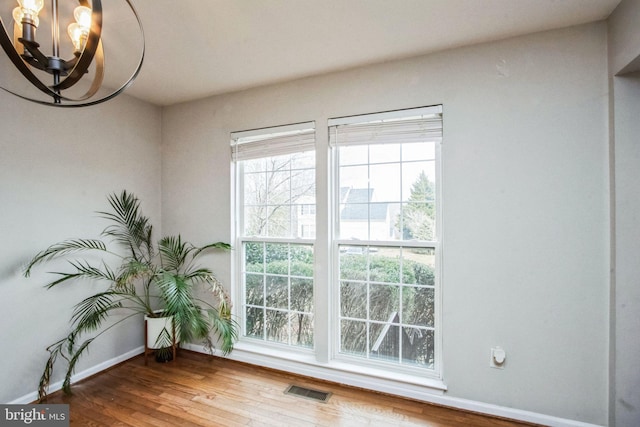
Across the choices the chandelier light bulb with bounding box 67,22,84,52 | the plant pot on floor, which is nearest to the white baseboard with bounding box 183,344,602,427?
the plant pot on floor

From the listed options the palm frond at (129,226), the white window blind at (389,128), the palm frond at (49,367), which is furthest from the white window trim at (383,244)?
the palm frond at (49,367)

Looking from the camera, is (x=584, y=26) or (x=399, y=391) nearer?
(x=584, y=26)

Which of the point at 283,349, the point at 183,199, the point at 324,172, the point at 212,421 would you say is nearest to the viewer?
the point at 212,421

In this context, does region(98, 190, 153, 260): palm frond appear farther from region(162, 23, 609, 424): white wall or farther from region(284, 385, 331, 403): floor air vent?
region(162, 23, 609, 424): white wall

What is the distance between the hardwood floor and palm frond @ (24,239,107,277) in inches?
41.4

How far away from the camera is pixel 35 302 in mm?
2303

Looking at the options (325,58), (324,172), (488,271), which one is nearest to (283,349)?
(324,172)

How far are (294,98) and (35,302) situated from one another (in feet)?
8.60

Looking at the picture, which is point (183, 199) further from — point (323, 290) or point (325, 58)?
point (325, 58)

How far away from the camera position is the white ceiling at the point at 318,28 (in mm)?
1728

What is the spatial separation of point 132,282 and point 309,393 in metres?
1.97

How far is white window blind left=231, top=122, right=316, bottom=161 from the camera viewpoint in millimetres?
2631

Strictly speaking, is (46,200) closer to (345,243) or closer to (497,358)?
(345,243)

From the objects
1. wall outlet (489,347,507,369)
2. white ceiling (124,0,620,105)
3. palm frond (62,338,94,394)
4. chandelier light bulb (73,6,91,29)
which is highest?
white ceiling (124,0,620,105)
